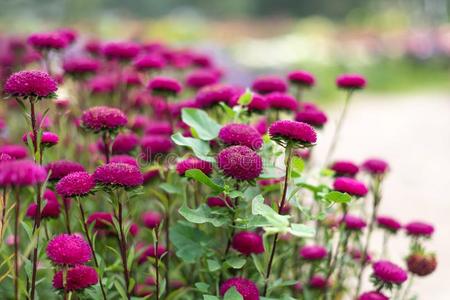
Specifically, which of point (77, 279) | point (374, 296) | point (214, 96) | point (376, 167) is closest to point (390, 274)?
point (374, 296)

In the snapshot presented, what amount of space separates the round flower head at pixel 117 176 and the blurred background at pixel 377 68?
139 centimetres

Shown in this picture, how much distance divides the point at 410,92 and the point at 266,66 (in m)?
2.73

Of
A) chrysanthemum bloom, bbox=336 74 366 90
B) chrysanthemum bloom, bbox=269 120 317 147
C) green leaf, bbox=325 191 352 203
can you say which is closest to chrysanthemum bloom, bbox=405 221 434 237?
chrysanthemum bloom, bbox=336 74 366 90

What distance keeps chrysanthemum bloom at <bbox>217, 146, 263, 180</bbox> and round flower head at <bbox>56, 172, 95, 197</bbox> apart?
312 mm

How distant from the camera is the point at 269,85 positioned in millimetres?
2137

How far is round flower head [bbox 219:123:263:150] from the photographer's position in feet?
4.86

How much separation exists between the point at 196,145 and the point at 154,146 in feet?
0.96

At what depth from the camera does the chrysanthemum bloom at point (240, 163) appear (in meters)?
1.33

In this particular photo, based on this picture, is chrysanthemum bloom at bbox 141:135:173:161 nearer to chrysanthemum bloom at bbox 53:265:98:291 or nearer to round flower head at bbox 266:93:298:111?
round flower head at bbox 266:93:298:111

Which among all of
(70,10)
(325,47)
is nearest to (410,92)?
(325,47)

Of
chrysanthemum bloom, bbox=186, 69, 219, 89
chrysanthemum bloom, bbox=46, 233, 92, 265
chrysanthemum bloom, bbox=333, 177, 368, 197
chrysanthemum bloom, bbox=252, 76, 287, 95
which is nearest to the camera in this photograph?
chrysanthemum bloom, bbox=46, 233, 92, 265

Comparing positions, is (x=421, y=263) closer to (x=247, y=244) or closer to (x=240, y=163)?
(x=247, y=244)

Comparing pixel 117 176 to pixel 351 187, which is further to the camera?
pixel 351 187

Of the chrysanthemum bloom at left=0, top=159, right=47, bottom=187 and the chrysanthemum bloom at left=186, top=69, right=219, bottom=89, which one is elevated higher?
the chrysanthemum bloom at left=186, top=69, right=219, bottom=89
